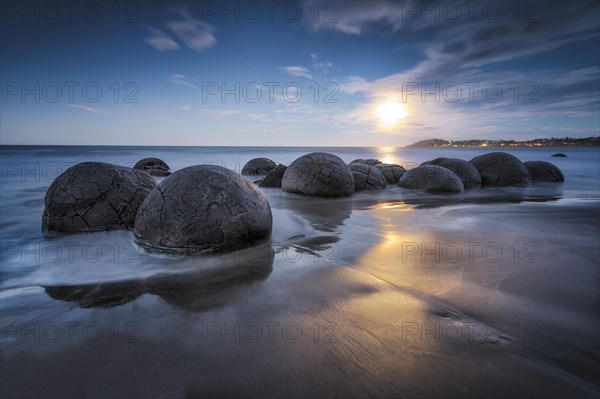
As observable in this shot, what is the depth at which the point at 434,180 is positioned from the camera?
908 cm

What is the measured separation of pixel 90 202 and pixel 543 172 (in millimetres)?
15043

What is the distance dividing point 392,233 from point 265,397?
11.6ft

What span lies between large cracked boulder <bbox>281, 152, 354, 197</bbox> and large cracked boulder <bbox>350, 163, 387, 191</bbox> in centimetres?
90

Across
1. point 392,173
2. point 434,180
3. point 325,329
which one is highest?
point 392,173

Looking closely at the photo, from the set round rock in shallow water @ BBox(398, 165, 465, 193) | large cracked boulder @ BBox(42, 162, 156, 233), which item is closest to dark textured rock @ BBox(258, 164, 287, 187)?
round rock in shallow water @ BBox(398, 165, 465, 193)

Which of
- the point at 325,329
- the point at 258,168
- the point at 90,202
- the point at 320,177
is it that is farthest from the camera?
the point at 258,168

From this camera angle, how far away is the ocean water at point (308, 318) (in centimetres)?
165

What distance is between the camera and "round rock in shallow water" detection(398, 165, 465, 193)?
352 inches

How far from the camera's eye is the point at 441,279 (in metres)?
2.93

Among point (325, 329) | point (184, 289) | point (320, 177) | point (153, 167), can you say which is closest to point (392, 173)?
point (320, 177)

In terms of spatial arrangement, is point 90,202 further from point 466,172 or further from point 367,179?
point 466,172

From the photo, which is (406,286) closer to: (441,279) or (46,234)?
(441,279)

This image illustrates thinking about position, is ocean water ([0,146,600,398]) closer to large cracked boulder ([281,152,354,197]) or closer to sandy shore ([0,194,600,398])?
sandy shore ([0,194,600,398])

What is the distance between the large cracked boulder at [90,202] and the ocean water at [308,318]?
0.23 m
